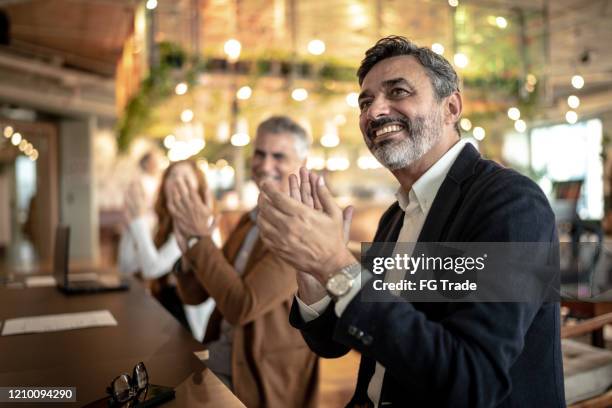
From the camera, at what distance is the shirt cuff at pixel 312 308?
3.96ft

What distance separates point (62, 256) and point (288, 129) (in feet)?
4.80

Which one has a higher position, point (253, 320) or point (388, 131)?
point (388, 131)

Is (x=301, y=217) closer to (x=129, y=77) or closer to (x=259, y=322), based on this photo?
(x=259, y=322)

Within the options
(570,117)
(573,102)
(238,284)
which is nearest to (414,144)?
(238,284)

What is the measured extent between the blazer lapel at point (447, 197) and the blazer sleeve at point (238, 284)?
2.71ft

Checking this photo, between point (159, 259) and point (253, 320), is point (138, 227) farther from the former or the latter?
point (253, 320)

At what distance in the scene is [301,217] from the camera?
994 mm

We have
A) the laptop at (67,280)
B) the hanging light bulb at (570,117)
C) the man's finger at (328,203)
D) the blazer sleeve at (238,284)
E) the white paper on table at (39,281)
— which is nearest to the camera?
the man's finger at (328,203)

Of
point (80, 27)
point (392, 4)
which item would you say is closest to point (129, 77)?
point (80, 27)

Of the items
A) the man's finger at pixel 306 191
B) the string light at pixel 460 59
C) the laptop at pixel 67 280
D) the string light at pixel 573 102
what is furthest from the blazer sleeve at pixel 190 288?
the string light at pixel 573 102

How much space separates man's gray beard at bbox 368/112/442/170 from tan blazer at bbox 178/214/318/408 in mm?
747

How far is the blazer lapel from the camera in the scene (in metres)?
1.19

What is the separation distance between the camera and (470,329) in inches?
37.2

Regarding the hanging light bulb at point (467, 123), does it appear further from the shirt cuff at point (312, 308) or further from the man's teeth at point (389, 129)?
the shirt cuff at point (312, 308)
